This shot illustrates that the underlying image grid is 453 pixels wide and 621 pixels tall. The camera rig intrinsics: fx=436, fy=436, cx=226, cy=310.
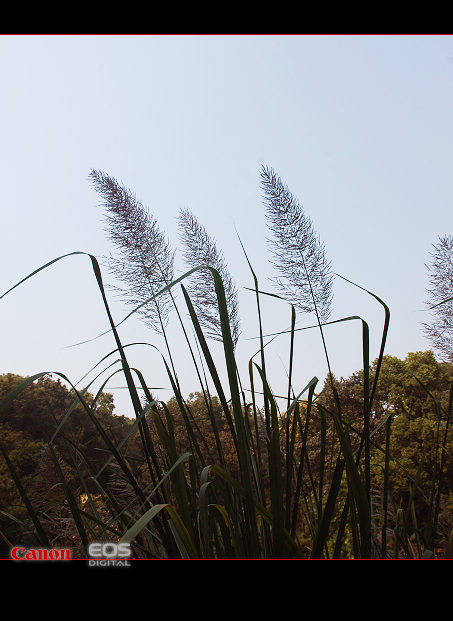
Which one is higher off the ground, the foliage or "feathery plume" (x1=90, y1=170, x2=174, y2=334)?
"feathery plume" (x1=90, y1=170, x2=174, y2=334)

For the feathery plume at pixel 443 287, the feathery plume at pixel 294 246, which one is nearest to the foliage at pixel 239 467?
the feathery plume at pixel 294 246

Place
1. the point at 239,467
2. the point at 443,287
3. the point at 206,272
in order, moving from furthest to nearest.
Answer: the point at 443,287 < the point at 206,272 < the point at 239,467

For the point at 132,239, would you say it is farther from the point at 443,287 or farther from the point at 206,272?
the point at 443,287

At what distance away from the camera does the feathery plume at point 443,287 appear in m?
1.74

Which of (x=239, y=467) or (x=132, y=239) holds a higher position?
(x=132, y=239)

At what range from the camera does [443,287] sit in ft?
5.86

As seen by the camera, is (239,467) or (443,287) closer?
(239,467)

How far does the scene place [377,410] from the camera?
26.0ft

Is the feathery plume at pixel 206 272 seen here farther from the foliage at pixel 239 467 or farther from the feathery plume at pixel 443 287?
the feathery plume at pixel 443 287

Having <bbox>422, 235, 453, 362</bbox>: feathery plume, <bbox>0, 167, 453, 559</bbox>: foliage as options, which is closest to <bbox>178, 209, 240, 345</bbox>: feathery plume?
<bbox>0, 167, 453, 559</bbox>: foliage

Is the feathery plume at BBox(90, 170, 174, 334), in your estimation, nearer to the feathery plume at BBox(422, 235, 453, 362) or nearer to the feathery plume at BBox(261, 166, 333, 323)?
the feathery plume at BBox(261, 166, 333, 323)

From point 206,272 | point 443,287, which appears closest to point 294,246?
point 206,272

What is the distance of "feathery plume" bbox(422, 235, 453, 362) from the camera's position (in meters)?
1.74
